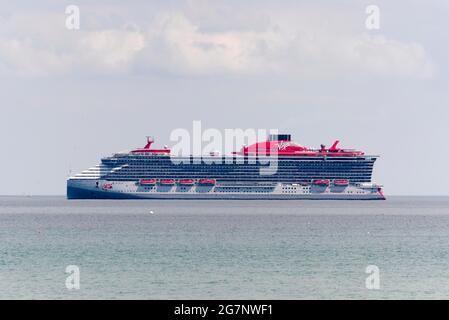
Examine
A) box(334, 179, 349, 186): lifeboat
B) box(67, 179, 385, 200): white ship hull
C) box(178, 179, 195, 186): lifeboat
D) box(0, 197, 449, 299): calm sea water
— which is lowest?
box(0, 197, 449, 299): calm sea water

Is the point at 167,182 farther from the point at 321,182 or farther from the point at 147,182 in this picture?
the point at 321,182

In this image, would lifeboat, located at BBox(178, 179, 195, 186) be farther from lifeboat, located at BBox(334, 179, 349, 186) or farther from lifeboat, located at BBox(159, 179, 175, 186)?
lifeboat, located at BBox(334, 179, 349, 186)

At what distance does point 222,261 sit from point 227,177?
351 feet

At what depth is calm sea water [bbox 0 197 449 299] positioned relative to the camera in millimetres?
44875

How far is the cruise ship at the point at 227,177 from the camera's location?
533ft

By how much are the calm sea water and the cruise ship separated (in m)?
71.4

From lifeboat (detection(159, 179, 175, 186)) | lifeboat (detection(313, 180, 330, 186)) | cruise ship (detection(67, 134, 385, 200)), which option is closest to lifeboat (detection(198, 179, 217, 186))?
cruise ship (detection(67, 134, 385, 200))

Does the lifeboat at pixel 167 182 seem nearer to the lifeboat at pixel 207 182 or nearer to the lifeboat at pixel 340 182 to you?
the lifeboat at pixel 207 182

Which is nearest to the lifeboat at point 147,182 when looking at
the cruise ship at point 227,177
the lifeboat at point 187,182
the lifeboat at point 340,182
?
the cruise ship at point 227,177

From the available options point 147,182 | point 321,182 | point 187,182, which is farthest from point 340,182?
point 147,182

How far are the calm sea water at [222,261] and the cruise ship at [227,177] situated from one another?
7145cm
